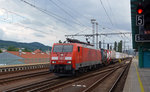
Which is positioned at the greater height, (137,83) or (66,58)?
(66,58)

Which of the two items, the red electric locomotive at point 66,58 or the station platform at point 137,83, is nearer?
the station platform at point 137,83

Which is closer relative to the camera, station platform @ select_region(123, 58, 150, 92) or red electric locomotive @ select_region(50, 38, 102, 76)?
station platform @ select_region(123, 58, 150, 92)

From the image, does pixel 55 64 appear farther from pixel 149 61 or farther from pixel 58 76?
pixel 149 61

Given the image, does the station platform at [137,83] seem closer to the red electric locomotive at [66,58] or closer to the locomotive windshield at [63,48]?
the red electric locomotive at [66,58]

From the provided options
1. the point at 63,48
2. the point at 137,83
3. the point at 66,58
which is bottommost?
the point at 137,83

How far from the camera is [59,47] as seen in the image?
48.7 feet

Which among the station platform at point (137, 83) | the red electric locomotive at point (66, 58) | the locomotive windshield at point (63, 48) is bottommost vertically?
the station platform at point (137, 83)

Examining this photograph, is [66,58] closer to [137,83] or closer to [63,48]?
[63,48]

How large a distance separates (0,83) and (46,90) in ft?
13.4

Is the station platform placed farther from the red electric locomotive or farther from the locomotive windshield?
the locomotive windshield

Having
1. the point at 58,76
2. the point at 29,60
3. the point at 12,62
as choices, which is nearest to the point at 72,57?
the point at 58,76

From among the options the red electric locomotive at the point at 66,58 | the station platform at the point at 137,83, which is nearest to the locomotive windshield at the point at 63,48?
the red electric locomotive at the point at 66,58

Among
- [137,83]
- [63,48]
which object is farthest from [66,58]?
[137,83]

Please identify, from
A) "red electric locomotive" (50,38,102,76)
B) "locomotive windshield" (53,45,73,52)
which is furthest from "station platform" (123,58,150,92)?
"locomotive windshield" (53,45,73,52)
